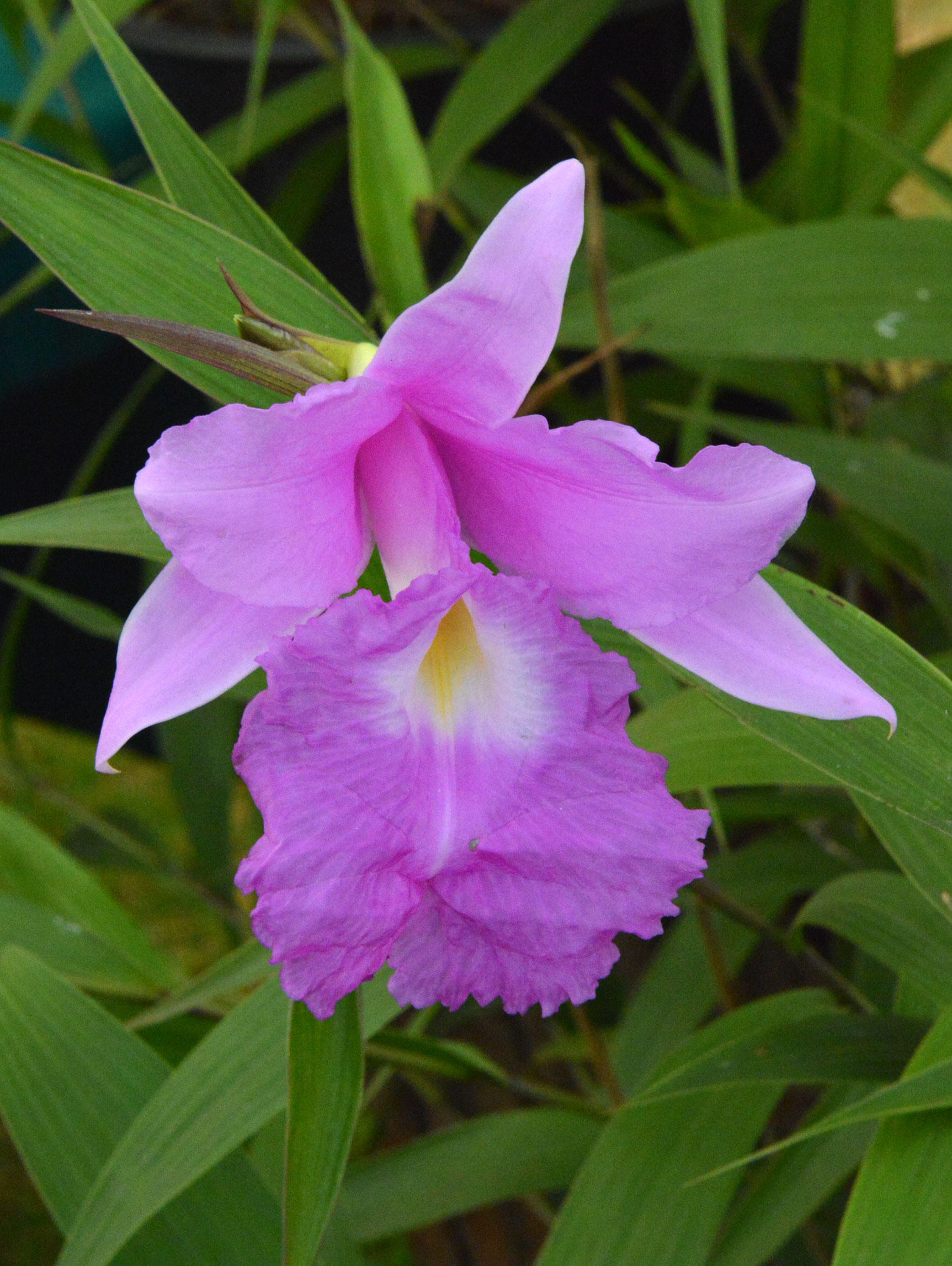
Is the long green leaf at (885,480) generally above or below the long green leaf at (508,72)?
below

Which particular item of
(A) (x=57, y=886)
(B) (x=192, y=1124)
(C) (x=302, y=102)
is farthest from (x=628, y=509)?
(C) (x=302, y=102)

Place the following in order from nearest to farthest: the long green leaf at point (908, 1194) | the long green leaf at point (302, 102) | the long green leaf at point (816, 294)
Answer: the long green leaf at point (908, 1194) → the long green leaf at point (816, 294) → the long green leaf at point (302, 102)

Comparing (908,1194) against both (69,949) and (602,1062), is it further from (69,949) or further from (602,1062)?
(69,949)

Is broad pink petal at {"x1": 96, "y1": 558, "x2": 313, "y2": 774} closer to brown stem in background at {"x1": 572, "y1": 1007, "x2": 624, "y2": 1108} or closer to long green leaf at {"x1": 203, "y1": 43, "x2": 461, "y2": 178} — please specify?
brown stem in background at {"x1": 572, "y1": 1007, "x2": 624, "y2": 1108}

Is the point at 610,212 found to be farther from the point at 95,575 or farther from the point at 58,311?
the point at 95,575

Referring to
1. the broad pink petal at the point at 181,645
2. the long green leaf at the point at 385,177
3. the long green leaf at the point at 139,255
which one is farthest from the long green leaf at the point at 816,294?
the broad pink petal at the point at 181,645

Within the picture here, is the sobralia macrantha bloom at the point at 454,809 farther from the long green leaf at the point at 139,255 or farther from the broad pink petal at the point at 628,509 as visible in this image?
the long green leaf at the point at 139,255

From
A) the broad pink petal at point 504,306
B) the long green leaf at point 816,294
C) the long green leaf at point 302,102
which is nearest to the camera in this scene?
the broad pink petal at point 504,306
